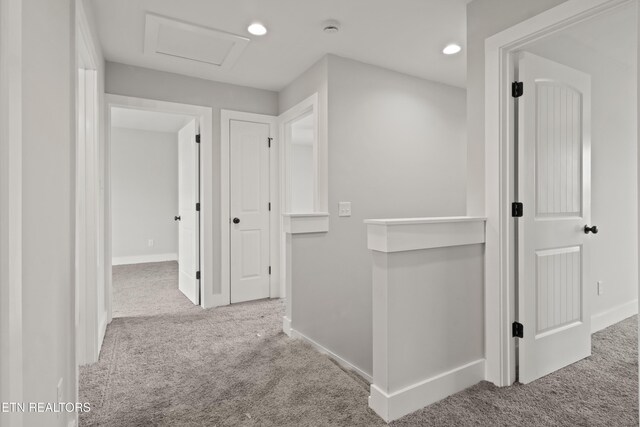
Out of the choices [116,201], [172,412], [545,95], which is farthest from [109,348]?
[116,201]

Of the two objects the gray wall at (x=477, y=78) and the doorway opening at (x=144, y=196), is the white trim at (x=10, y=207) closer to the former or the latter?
the gray wall at (x=477, y=78)

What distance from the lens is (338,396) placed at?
1888mm

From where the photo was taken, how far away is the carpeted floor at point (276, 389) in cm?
170

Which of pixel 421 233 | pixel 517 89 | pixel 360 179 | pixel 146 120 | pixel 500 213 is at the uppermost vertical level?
pixel 146 120

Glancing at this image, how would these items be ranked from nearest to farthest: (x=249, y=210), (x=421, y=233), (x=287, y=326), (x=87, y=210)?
(x=421, y=233)
(x=87, y=210)
(x=287, y=326)
(x=249, y=210)

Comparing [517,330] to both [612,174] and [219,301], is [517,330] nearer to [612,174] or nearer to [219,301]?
[612,174]

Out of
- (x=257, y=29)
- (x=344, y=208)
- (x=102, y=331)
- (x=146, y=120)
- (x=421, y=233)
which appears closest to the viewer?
(x=421, y=233)

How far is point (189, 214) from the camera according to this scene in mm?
3963

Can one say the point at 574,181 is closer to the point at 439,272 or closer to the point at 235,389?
the point at 439,272

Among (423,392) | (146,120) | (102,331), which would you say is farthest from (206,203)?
(146,120)

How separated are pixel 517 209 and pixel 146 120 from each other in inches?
223

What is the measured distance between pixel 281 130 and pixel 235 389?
9.20 ft

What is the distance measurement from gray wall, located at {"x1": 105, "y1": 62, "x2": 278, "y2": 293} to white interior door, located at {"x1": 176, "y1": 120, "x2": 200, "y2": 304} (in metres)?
0.20

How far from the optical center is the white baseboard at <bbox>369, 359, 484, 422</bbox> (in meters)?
1.70
